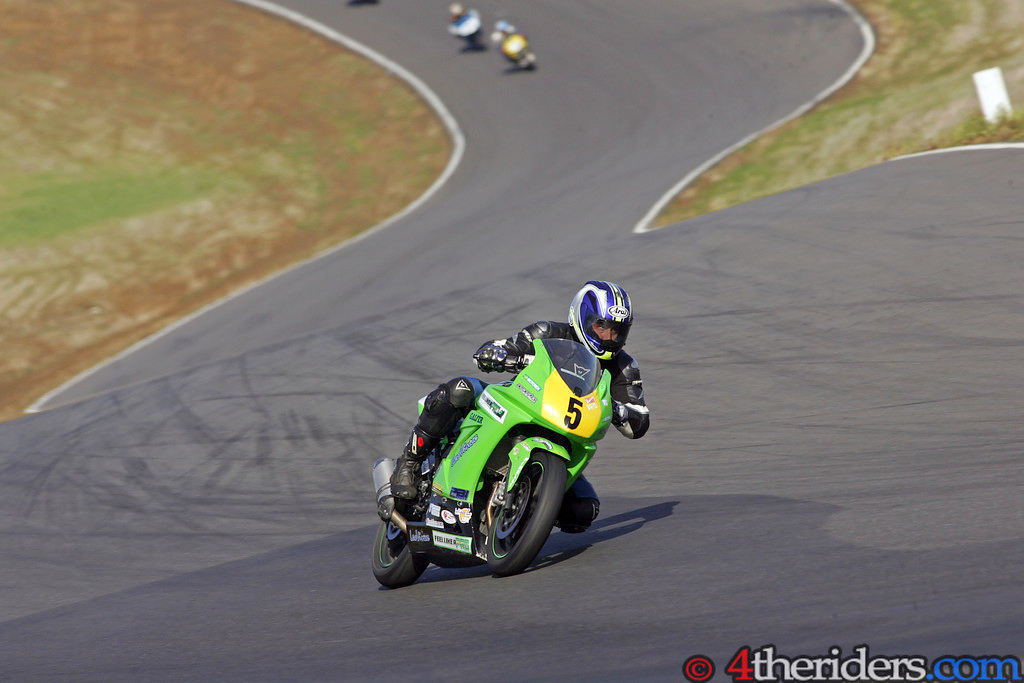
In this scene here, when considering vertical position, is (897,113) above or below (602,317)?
below

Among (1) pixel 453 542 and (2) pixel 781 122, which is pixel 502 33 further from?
(1) pixel 453 542

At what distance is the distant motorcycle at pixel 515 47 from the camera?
32.1m

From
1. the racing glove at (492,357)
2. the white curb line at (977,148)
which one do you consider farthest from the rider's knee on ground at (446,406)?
the white curb line at (977,148)

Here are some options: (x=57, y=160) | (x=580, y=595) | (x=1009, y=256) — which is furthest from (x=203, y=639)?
(x=57, y=160)

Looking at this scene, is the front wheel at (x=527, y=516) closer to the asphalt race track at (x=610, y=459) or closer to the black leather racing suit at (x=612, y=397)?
the asphalt race track at (x=610, y=459)

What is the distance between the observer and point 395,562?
745 cm

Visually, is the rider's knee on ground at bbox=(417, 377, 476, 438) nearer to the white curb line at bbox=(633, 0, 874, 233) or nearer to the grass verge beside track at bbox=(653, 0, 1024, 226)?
the white curb line at bbox=(633, 0, 874, 233)

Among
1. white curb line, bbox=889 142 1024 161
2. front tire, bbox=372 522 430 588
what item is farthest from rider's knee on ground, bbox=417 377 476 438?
white curb line, bbox=889 142 1024 161

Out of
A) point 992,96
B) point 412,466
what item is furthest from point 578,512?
point 992,96

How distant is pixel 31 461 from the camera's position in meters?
12.8

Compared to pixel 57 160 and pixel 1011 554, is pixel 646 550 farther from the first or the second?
pixel 57 160

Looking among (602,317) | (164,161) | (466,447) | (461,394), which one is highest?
Answer: (602,317)

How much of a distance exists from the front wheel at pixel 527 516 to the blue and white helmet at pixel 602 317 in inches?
37.6

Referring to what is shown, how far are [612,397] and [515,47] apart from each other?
26.2 meters
